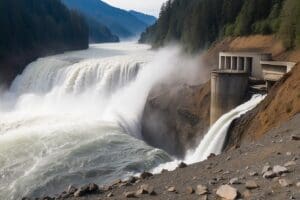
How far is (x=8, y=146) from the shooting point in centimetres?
3244

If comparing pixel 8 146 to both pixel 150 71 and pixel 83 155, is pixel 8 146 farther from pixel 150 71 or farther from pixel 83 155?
pixel 150 71

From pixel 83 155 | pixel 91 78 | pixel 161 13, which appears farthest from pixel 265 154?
pixel 161 13

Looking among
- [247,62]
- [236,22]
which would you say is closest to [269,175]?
[247,62]

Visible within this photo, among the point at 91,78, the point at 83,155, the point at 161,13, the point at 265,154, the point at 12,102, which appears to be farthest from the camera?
the point at 161,13

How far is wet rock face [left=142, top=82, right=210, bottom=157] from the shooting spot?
3350cm

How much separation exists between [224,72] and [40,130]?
1463 cm

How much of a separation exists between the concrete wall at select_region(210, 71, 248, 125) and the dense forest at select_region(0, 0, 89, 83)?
121 feet

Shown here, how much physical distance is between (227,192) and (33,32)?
74.2 m

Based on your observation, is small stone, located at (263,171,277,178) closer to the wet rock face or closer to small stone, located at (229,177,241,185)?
small stone, located at (229,177,241,185)

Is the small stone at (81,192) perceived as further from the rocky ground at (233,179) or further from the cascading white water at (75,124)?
the cascading white water at (75,124)

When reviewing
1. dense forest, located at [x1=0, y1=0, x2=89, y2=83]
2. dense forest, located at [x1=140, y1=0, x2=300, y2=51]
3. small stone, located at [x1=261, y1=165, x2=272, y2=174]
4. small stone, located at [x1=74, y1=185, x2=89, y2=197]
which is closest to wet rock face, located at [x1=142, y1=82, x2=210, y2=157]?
dense forest, located at [x1=140, y1=0, x2=300, y2=51]

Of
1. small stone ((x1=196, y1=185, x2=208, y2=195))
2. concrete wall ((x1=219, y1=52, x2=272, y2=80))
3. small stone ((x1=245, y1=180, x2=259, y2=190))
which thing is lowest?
small stone ((x1=196, y1=185, x2=208, y2=195))

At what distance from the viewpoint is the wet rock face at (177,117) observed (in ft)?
110

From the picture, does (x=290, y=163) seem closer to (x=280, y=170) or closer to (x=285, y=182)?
(x=280, y=170)
